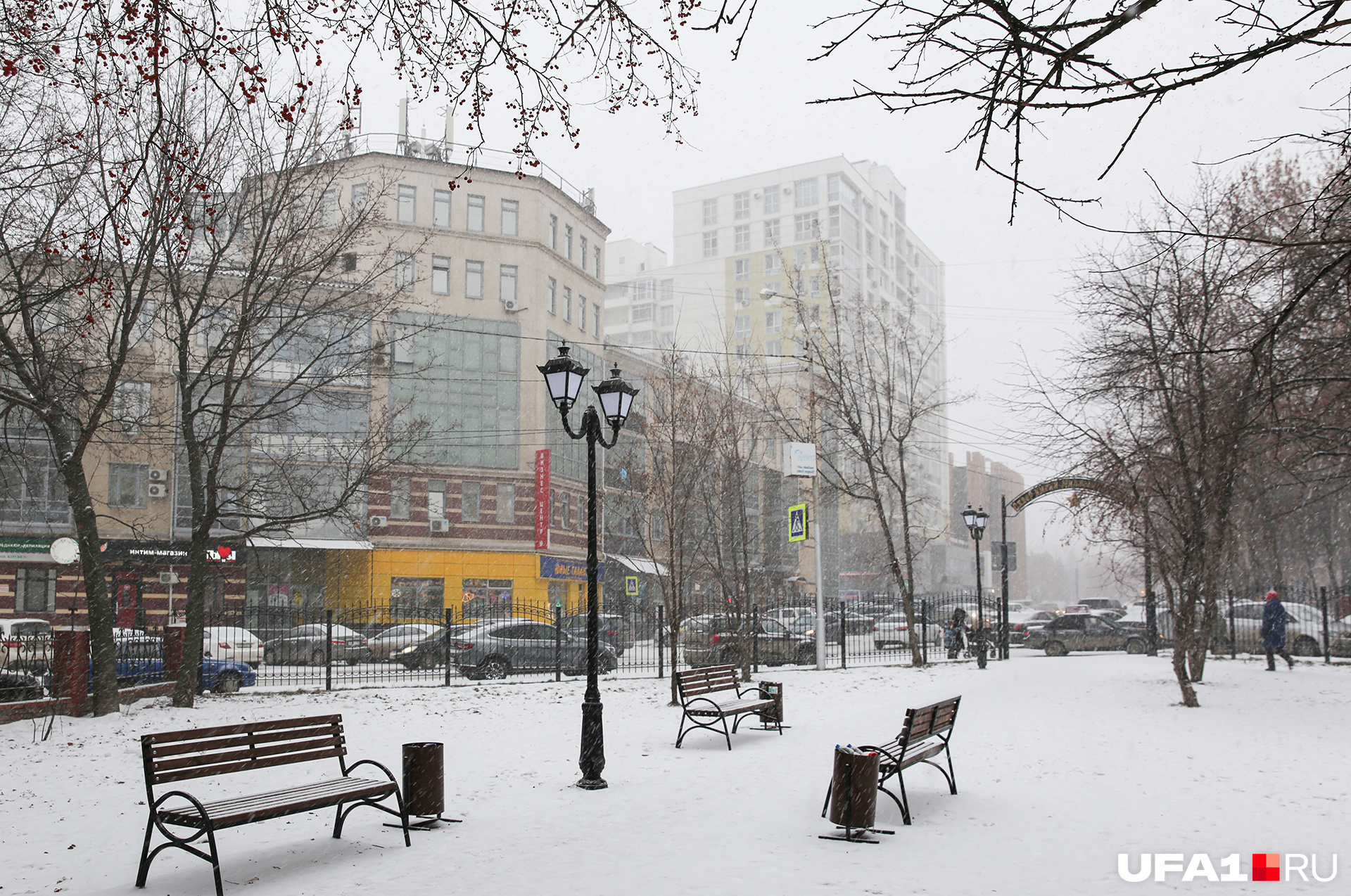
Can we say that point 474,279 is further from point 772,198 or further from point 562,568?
point 772,198

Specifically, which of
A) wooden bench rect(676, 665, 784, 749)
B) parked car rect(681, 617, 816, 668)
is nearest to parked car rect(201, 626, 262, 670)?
parked car rect(681, 617, 816, 668)

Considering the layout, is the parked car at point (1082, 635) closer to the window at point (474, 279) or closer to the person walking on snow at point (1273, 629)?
the person walking on snow at point (1273, 629)

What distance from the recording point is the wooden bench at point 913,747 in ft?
26.0

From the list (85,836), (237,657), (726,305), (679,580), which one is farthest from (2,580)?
(726,305)

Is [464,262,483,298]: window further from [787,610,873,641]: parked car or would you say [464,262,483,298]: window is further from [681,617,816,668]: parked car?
[681,617,816,668]: parked car

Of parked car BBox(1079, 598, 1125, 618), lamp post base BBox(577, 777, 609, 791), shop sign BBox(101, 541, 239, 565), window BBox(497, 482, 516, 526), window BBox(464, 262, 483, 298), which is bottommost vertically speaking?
parked car BBox(1079, 598, 1125, 618)

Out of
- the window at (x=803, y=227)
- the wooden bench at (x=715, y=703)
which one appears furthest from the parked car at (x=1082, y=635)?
the window at (x=803, y=227)

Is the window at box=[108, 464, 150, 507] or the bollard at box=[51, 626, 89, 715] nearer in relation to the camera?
the bollard at box=[51, 626, 89, 715]

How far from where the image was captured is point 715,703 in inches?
489

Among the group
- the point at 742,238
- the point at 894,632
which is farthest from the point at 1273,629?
the point at 742,238

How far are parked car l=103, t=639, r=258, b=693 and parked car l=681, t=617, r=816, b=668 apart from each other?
9.72 meters

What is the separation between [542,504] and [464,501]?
137 inches

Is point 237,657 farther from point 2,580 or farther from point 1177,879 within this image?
point 1177,879
